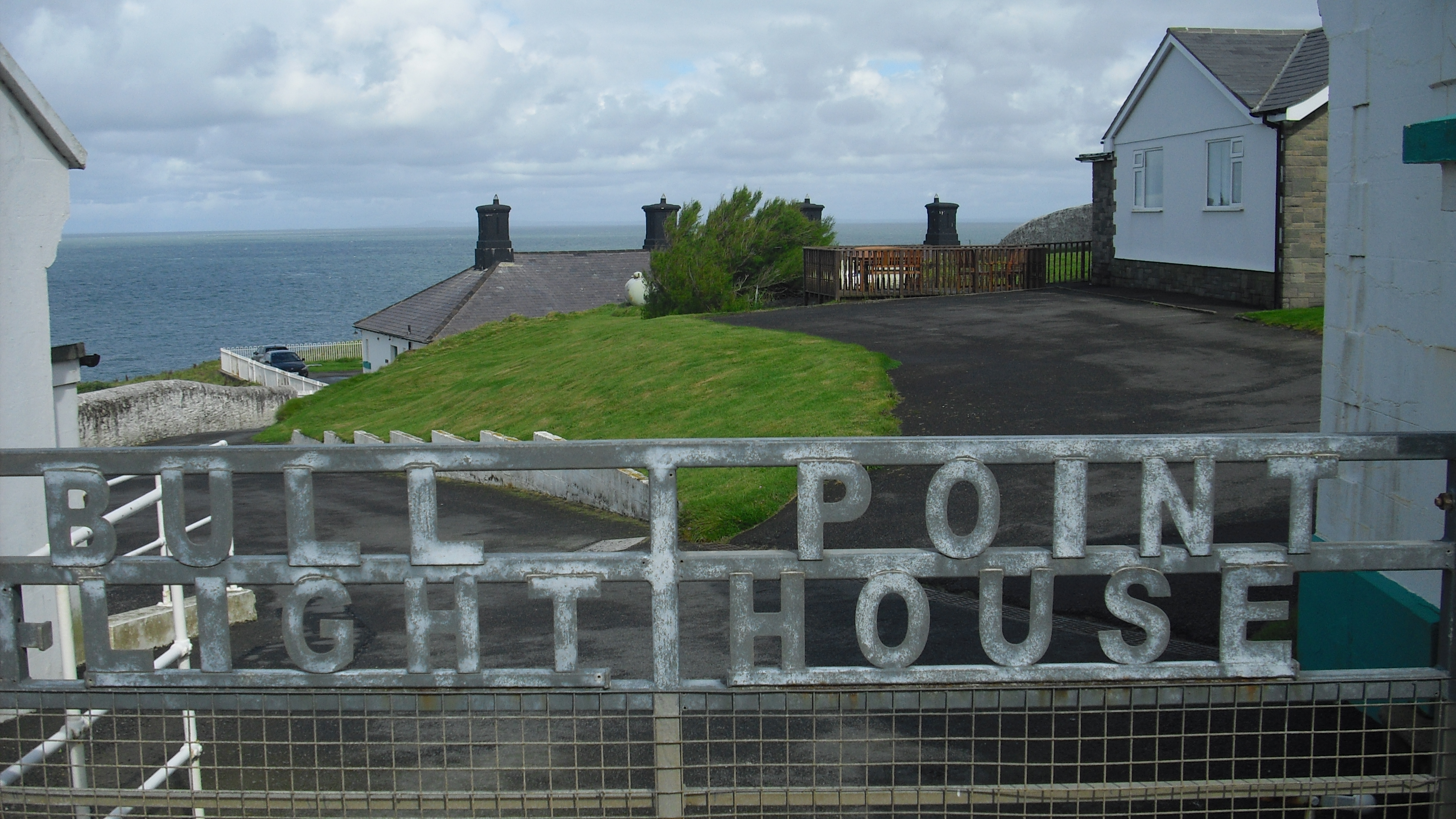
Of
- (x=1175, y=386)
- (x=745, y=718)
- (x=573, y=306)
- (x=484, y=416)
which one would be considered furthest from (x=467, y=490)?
(x=573, y=306)

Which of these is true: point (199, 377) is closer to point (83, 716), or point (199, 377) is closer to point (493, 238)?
point (493, 238)

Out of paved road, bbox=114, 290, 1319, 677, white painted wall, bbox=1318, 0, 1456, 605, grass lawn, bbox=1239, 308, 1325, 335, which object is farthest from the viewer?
grass lawn, bbox=1239, 308, 1325, 335

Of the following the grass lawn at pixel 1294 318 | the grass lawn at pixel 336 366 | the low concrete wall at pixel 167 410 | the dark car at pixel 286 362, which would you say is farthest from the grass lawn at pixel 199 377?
the grass lawn at pixel 1294 318

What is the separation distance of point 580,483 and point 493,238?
43041mm

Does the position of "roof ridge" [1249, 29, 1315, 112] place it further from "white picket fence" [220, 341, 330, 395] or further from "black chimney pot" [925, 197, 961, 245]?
"white picket fence" [220, 341, 330, 395]

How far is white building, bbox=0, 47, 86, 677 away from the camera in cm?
561

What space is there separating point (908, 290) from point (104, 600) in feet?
86.0

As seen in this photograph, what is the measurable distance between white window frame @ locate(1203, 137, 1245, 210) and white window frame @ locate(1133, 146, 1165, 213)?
178 cm

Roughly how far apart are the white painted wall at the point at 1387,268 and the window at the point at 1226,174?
17.5 m

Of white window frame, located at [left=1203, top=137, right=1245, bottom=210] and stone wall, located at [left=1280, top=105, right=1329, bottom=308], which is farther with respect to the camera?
white window frame, located at [left=1203, top=137, right=1245, bottom=210]

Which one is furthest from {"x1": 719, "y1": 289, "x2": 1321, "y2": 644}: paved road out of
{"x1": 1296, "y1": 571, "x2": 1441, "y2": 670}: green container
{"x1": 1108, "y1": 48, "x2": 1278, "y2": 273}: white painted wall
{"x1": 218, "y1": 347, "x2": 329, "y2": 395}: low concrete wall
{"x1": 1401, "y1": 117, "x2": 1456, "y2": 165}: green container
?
{"x1": 218, "y1": 347, "x2": 329, "y2": 395}: low concrete wall

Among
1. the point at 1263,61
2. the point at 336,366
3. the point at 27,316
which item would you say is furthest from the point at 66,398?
the point at 336,366

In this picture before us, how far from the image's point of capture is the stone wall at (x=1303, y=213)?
803 inches

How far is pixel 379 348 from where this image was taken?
55.0 meters
